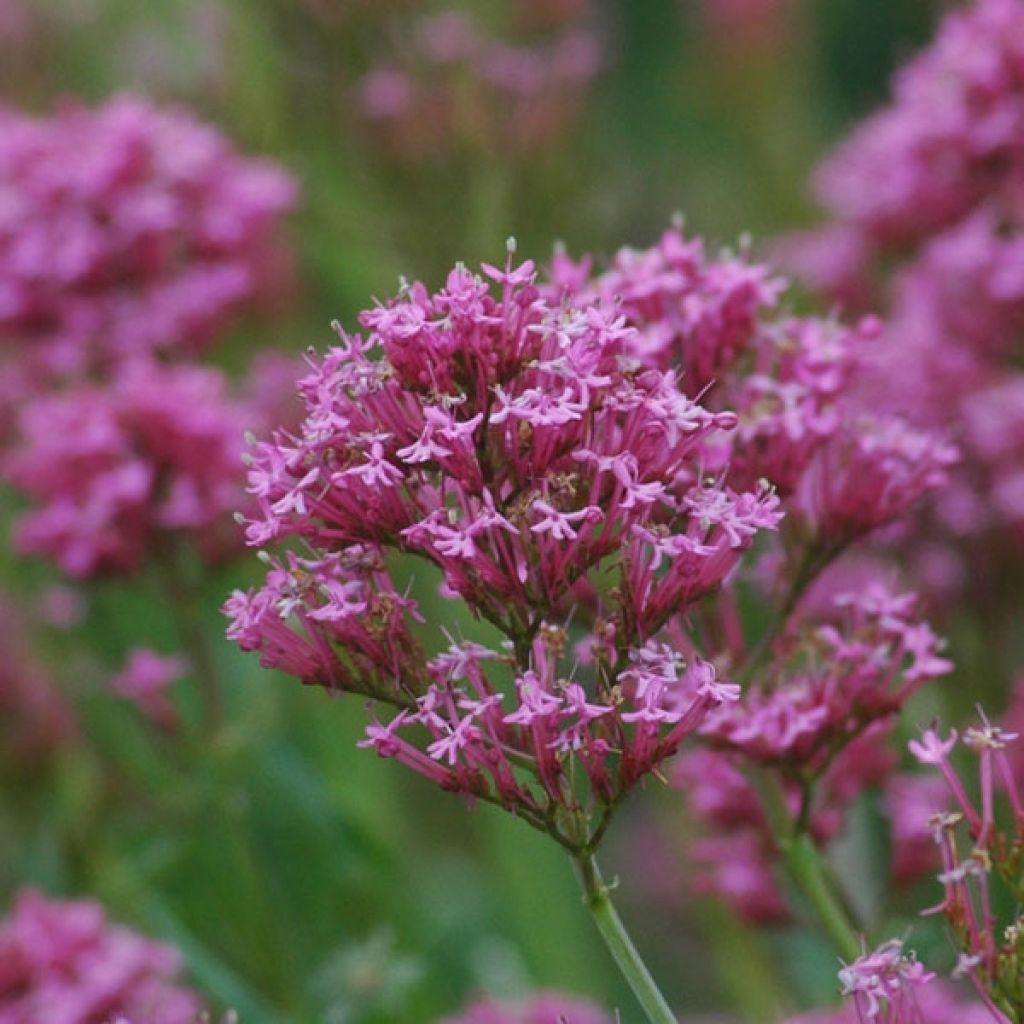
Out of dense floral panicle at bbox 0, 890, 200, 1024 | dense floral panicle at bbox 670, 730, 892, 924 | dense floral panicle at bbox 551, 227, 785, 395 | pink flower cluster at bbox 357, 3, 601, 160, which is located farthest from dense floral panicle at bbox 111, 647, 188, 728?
pink flower cluster at bbox 357, 3, 601, 160

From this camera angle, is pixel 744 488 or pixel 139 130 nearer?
pixel 744 488

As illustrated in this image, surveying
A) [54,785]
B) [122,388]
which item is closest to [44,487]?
[122,388]

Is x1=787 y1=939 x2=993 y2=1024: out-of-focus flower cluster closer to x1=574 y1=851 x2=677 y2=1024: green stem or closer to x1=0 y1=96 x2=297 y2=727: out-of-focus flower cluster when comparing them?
x1=574 y1=851 x2=677 y2=1024: green stem

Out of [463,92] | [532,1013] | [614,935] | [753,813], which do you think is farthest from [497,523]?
[463,92]

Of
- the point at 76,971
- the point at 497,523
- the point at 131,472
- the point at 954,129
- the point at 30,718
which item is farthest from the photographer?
the point at 30,718

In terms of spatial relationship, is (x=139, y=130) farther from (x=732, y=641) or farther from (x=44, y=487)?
(x=732, y=641)

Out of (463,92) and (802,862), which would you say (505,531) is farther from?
(463,92)

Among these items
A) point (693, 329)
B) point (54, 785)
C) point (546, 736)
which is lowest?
point (546, 736)
